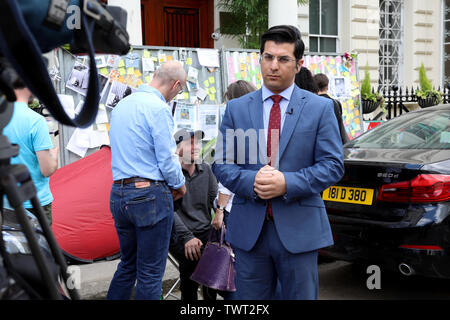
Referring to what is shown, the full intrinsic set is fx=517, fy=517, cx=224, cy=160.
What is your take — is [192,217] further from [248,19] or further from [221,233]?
[248,19]

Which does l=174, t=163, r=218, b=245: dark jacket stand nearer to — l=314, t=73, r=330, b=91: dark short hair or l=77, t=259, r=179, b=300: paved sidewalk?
l=77, t=259, r=179, b=300: paved sidewalk

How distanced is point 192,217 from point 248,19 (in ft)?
27.4

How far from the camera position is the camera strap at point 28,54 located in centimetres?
108

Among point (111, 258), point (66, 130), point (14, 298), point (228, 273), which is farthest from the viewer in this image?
point (66, 130)

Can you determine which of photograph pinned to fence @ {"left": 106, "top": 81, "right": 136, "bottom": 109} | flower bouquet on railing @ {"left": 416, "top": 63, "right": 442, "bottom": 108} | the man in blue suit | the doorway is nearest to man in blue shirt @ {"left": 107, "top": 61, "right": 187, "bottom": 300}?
the man in blue suit

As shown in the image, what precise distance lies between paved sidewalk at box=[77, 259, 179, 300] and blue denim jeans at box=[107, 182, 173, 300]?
909 mm

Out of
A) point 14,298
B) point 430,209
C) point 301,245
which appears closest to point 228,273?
point 301,245

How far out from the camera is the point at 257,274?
267 centimetres

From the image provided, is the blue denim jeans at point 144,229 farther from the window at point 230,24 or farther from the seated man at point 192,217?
the window at point 230,24

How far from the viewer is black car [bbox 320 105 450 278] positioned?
3.69m

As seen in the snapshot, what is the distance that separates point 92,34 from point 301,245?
1593 mm

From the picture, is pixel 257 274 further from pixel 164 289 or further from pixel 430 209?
pixel 164 289

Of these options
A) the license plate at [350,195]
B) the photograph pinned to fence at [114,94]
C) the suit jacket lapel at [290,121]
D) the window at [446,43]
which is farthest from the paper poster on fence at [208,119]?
the window at [446,43]

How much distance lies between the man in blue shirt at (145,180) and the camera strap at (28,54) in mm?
2124
